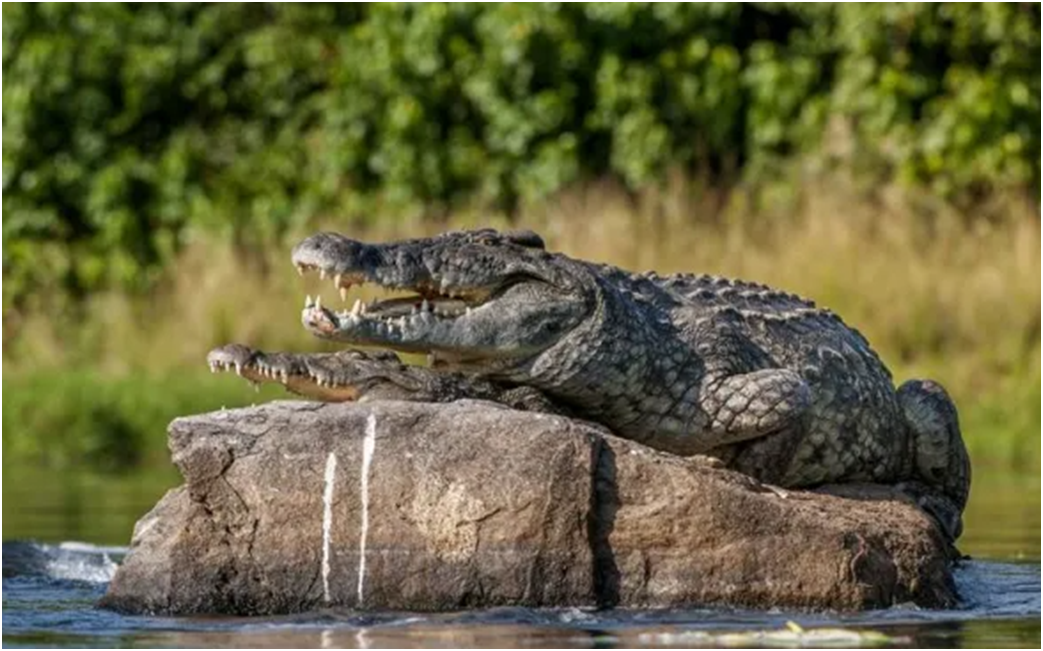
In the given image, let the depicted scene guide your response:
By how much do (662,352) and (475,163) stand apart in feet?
52.3

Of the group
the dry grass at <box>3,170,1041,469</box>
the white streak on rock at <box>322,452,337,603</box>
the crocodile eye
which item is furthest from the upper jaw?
the dry grass at <box>3,170,1041,469</box>

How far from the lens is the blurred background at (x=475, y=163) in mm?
21906

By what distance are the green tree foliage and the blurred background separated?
0.12 feet

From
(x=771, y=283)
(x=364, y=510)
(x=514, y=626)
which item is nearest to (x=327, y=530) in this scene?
(x=364, y=510)

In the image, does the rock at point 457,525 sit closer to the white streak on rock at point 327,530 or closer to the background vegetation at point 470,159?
the white streak on rock at point 327,530

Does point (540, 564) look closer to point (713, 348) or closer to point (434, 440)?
point (434, 440)

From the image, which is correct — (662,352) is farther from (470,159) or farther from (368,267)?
(470,159)

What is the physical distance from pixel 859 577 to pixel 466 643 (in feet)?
5.87

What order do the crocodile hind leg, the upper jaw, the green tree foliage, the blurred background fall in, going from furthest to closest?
the green tree foliage → the blurred background → the crocodile hind leg → the upper jaw

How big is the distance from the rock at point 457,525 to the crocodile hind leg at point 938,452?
1.75 meters

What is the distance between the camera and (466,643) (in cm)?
845

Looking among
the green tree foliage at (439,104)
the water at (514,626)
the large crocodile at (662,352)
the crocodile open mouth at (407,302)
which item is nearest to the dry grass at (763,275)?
the green tree foliage at (439,104)

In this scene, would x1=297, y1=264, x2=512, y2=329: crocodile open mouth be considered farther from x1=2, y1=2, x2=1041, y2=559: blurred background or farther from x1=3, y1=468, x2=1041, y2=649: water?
x1=2, y1=2, x2=1041, y2=559: blurred background

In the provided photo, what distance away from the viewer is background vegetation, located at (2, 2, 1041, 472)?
22234 millimetres
